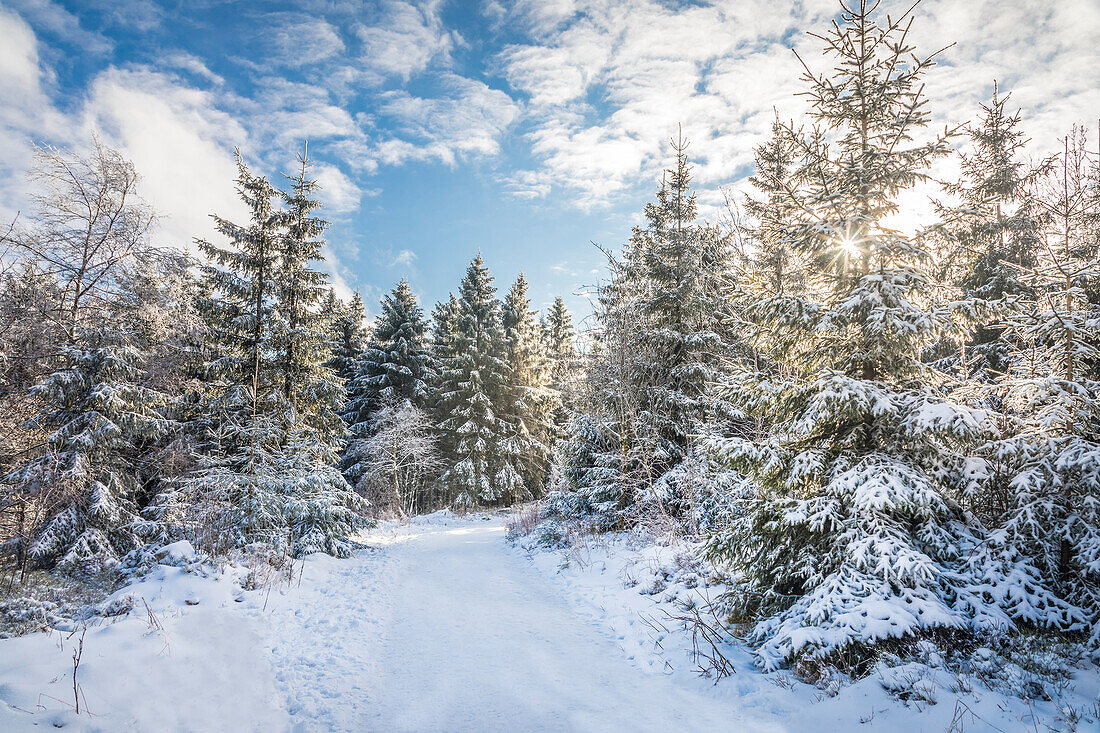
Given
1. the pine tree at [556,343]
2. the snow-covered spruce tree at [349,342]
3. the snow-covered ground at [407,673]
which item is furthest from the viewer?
the snow-covered spruce tree at [349,342]

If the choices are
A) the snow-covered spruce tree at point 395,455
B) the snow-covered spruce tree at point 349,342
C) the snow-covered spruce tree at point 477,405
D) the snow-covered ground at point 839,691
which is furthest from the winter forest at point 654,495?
the snow-covered spruce tree at point 349,342

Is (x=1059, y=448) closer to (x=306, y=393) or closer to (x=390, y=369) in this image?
(x=306, y=393)

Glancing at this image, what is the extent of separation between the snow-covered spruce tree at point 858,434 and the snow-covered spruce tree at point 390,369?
81.4ft

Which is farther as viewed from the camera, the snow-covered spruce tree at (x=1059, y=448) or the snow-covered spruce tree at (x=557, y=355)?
the snow-covered spruce tree at (x=557, y=355)

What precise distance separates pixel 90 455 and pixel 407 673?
9.76m

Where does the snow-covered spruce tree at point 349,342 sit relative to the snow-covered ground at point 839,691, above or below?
above

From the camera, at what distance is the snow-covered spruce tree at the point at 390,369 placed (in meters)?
28.2

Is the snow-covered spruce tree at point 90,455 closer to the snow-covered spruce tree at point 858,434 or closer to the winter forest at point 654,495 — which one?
the winter forest at point 654,495

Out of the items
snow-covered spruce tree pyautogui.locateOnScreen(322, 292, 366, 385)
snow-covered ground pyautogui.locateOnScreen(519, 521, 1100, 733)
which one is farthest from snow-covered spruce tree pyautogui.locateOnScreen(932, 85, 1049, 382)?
snow-covered spruce tree pyautogui.locateOnScreen(322, 292, 366, 385)

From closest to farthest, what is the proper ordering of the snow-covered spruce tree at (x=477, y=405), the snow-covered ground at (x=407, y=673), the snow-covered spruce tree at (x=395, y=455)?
the snow-covered ground at (x=407, y=673)
the snow-covered spruce tree at (x=395, y=455)
the snow-covered spruce tree at (x=477, y=405)

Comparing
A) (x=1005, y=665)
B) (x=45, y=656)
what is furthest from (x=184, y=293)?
(x=1005, y=665)

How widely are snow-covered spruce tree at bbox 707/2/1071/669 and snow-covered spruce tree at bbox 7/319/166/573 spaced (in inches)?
477

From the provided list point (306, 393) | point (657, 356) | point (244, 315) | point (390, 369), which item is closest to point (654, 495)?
point (657, 356)

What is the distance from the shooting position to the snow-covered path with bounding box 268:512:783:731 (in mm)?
4344
